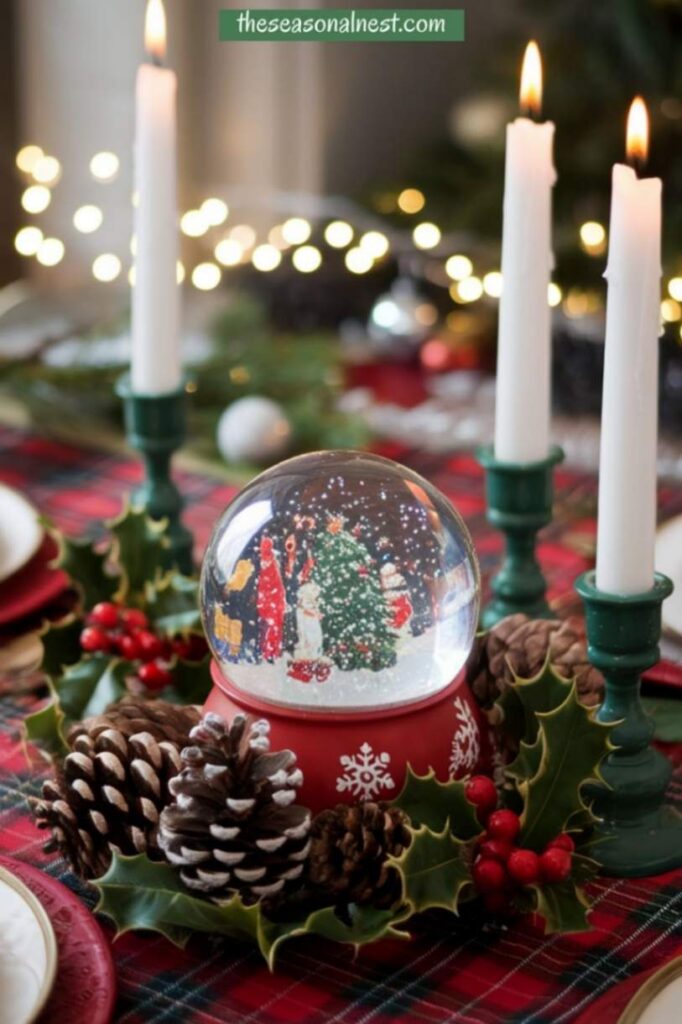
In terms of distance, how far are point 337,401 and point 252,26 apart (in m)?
0.68

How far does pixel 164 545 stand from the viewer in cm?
91

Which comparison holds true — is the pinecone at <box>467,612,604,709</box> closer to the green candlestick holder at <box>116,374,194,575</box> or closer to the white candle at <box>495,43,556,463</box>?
the white candle at <box>495,43,556,463</box>

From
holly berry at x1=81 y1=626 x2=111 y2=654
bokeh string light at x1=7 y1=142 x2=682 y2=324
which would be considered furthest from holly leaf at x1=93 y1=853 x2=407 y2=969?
bokeh string light at x1=7 y1=142 x2=682 y2=324

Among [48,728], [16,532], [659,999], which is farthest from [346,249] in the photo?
[659,999]

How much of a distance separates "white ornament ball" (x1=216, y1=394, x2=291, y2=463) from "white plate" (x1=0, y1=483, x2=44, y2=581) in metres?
0.24

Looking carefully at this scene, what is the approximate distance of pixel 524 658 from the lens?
76 cm

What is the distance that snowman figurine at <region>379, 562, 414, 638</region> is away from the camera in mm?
690

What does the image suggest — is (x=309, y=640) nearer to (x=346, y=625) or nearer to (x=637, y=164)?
(x=346, y=625)

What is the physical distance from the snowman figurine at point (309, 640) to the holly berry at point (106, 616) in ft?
0.65

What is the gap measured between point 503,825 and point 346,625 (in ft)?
0.36

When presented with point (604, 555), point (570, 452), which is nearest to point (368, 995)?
point (604, 555)

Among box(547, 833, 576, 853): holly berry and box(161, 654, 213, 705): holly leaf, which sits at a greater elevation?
box(161, 654, 213, 705): holly leaf

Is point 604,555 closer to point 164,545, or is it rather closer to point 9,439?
point 164,545

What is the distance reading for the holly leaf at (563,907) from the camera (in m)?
0.65
